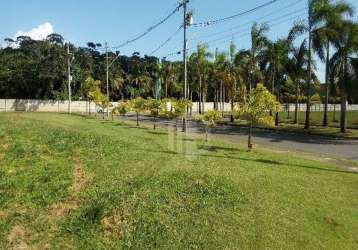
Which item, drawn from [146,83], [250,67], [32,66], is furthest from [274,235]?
[146,83]

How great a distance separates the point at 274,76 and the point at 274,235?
42263mm

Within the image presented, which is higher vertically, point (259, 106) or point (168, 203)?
point (259, 106)

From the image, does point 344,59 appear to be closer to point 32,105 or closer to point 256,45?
point 256,45

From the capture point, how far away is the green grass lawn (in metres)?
11.0

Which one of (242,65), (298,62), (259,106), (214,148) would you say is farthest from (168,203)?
(242,65)

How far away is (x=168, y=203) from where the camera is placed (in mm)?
12398

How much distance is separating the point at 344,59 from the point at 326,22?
4308 millimetres

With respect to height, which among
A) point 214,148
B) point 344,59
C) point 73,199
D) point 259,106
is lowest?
point 73,199

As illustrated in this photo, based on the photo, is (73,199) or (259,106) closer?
(73,199)

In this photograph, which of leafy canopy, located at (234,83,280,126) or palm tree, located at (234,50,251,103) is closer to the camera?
leafy canopy, located at (234,83,280,126)

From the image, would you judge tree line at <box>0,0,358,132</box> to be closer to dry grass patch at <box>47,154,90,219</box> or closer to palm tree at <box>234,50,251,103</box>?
palm tree at <box>234,50,251,103</box>

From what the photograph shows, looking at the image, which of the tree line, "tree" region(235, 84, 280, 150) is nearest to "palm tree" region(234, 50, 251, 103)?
the tree line

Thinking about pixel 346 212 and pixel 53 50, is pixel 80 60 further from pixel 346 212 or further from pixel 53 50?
pixel 346 212

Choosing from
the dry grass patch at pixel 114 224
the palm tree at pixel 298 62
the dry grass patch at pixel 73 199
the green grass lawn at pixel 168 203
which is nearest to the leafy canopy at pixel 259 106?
the green grass lawn at pixel 168 203
